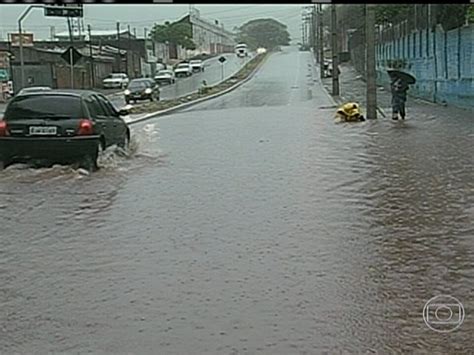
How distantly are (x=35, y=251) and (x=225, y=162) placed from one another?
26.1ft

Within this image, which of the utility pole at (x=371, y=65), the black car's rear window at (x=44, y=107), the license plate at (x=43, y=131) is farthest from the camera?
the utility pole at (x=371, y=65)

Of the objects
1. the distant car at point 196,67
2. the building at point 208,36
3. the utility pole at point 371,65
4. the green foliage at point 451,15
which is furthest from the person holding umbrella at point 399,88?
the building at point 208,36

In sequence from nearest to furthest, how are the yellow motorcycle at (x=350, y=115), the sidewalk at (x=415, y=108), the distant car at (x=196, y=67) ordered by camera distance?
the yellow motorcycle at (x=350, y=115) < the sidewalk at (x=415, y=108) < the distant car at (x=196, y=67)

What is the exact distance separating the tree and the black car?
6312 inches

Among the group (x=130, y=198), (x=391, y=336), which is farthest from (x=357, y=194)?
(x=391, y=336)

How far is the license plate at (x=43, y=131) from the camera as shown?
14.3 m

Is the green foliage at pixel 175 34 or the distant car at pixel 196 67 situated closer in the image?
the distant car at pixel 196 67

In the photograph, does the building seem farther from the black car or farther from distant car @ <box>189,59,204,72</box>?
the black car

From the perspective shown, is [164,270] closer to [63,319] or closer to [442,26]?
[63,319]

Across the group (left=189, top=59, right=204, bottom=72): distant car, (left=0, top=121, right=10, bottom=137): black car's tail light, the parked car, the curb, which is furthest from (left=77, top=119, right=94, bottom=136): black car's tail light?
(left=189, top=59, right=204, bottom=72): distant car

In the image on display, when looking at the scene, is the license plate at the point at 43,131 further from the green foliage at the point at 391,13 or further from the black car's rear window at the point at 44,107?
the green foliage at the point at 391,13

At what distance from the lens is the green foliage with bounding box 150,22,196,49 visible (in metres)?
127

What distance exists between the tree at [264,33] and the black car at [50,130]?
526ft

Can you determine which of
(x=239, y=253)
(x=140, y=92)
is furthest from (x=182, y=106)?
(x=239, y=253)
